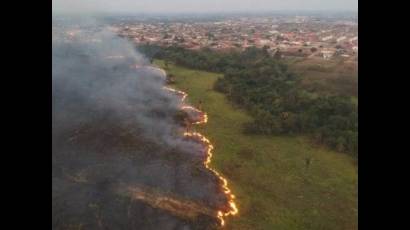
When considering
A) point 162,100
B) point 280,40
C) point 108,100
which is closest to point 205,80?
point 162,100

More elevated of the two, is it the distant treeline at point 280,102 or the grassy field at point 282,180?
the distant treeline at point 280,102

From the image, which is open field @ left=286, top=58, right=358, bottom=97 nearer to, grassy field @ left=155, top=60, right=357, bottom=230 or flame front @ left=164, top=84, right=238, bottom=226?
grassy field @ left=155, top=60, right=357, bottom=230

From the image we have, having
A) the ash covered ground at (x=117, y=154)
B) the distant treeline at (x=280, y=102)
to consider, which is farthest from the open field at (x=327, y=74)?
the ash covered ground at (x=117, y=154)

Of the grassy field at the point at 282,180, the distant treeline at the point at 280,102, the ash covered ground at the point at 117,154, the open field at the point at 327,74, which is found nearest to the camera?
the ash covered ground at the point at 117,154

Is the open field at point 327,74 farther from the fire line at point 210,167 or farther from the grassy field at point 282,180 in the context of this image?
the fire line at point 210,167

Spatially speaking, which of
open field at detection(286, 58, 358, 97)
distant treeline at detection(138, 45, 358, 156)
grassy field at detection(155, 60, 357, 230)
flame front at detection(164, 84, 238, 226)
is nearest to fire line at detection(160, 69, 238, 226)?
flame front at detection(164, 84, 238, 226)

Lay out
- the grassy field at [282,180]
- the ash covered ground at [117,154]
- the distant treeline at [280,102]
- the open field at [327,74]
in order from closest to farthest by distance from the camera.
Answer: the ash covered ground at [117,154] < the grassy field at [282,180] < the distant treeline at [280,102] < the open field at [327,74]

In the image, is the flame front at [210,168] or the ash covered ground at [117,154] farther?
the flame front at [210,168]
